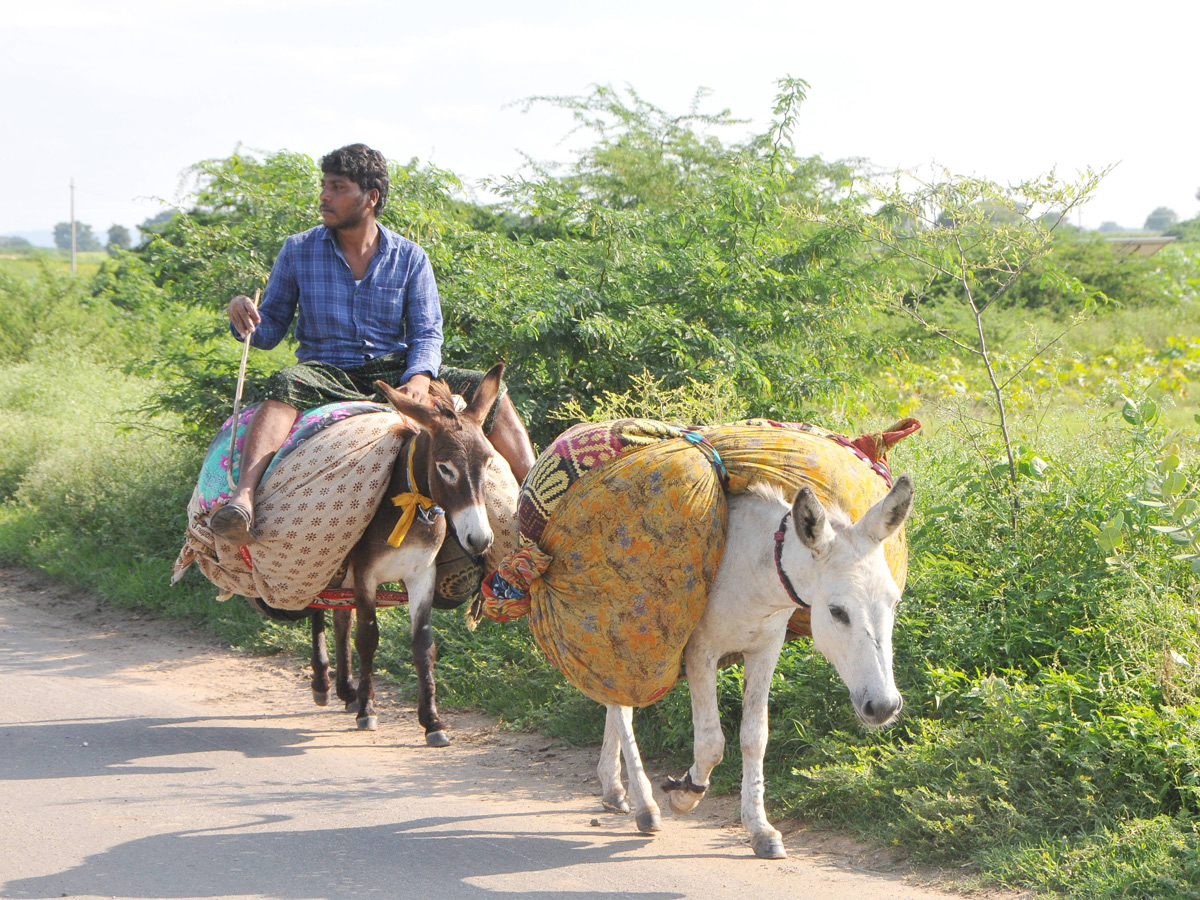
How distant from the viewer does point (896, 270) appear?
8.06 metres

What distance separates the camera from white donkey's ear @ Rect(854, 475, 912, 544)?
10.8 ft

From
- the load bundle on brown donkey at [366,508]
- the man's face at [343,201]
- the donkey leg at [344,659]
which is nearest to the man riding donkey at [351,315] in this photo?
the man's face at [343,201]

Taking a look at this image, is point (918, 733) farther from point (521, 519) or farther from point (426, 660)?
point (426, 660)

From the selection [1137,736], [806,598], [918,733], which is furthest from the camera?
[918,733]

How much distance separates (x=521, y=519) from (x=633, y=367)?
11.1ft

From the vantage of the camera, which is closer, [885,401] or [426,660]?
[426,660]

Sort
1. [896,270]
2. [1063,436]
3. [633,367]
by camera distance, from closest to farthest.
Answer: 1. [1063,436]
2. [633,367]
3. [896,270]

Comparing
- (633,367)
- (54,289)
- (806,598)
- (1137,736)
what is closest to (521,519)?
(806,598)

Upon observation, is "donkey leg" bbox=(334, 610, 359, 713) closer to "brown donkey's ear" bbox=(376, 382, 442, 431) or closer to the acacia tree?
"brown donkey's ear" bbox=(376, 382, 442, 431)

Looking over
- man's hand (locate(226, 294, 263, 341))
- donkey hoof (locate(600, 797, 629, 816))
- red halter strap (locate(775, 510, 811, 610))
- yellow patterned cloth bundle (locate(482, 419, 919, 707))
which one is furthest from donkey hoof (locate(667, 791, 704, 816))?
man's hand (locate(226, 294, 263, 341))

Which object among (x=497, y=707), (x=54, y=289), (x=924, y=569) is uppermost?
(x=54, y=289)

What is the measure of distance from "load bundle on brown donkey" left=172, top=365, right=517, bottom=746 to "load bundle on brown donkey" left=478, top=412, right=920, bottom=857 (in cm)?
103

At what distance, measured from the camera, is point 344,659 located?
581 cm

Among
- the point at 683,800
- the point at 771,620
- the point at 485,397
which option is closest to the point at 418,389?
the point at 485,397
